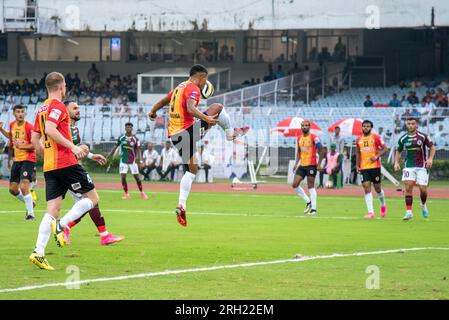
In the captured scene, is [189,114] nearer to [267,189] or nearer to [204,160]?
[267,189]

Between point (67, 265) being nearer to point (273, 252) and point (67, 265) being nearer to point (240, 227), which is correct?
point (273, 252)

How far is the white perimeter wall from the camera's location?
51.3 m

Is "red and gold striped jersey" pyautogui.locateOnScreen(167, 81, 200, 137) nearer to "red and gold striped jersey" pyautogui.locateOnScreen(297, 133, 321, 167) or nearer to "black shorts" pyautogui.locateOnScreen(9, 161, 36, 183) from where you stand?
"black shorts" pyautogui.locateOnScreen(9, 161, 36, 183)

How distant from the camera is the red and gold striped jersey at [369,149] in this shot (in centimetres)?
2370

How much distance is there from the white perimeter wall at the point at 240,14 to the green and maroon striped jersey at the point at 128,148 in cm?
2423

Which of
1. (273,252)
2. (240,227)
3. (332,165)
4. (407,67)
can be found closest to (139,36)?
(407,67)

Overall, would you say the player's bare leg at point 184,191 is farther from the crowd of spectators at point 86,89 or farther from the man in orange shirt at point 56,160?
the crowd of spectators at point 86,89

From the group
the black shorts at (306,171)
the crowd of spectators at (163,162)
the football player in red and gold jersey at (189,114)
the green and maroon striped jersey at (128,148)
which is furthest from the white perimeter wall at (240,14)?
the football player in red and gold jersey at (189,114)

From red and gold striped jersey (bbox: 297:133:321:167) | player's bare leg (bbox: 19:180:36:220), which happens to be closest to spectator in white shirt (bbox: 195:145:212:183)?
red and gold striped jersey (bbox: 297:133:321:167)

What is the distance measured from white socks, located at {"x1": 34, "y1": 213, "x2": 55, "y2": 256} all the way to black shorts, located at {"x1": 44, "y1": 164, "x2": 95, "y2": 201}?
386 mm

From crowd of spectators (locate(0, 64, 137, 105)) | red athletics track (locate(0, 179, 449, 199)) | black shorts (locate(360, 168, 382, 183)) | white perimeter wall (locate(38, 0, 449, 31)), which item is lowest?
red athletics track (locate(0, 179, 449, 199))
